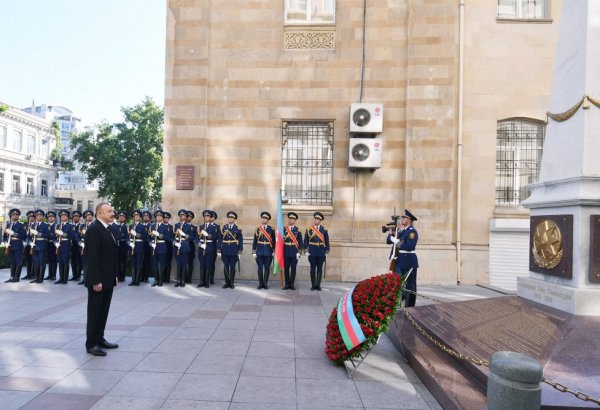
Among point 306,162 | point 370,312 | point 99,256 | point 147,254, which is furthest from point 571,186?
point 147,254

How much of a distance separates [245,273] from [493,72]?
966 centimetres

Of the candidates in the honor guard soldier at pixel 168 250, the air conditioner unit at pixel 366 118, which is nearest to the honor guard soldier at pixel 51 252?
the honor guard soldier at pixel 168 250

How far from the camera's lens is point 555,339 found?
445 cm

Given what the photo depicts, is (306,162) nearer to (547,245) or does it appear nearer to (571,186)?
(547,245)

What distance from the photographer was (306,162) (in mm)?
12367

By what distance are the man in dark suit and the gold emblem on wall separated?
6341 mm

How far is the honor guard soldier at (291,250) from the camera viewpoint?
10.8m

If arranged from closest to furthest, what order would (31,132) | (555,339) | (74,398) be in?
(74,398)
(555,339)
(31,132)

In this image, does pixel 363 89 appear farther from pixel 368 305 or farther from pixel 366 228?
pixel 368 305

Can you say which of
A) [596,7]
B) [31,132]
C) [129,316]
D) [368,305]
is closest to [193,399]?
[368,305]

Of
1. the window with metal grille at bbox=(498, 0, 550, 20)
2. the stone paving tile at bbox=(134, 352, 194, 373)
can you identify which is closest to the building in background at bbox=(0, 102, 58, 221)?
the stone paving tile at bbox=(134, 352, 194, 373)

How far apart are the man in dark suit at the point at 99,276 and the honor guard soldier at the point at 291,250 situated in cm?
560

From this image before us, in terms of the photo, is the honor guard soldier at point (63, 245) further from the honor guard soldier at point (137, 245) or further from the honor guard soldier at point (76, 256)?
the honor guard soldier at point (137, 245)

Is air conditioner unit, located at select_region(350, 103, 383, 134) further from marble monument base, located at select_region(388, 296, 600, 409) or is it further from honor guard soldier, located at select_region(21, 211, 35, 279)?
honor guard soldier, located at select_region(21, 211, 35, 279)
